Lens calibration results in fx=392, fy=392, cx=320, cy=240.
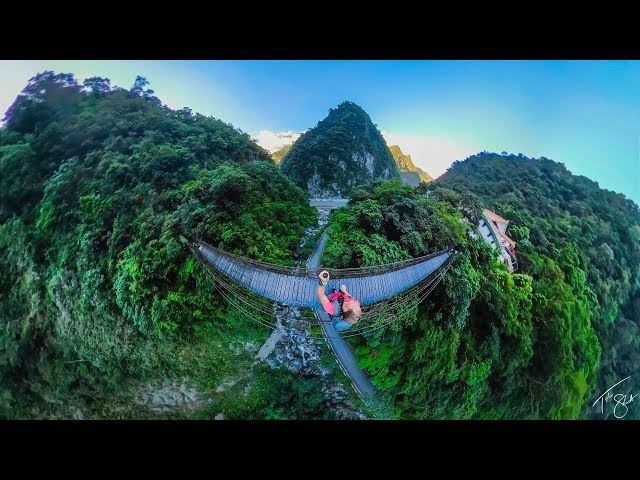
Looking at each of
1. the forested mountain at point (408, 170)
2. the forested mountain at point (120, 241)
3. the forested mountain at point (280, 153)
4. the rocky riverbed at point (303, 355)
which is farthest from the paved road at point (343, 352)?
the forested mountain at point (408, 170)

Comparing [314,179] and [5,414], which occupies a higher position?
[314,179]

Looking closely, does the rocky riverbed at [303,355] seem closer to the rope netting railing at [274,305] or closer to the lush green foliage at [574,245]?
the rope netting railing at [274,305]

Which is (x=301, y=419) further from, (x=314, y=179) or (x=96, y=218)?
(x=96, y=218)

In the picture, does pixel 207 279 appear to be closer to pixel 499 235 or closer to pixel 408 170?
pixel 408 170

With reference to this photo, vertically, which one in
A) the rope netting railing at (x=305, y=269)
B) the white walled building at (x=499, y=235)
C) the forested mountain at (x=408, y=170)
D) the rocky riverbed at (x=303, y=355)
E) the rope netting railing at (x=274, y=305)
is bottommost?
the rocky riverbed at (x=303, y=355)

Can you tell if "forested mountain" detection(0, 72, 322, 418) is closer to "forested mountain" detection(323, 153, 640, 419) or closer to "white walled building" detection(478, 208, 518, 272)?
"forested mountain" detection(323, 153, 640, 419)

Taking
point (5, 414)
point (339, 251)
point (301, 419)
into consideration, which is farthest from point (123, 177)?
point (301, 419)
